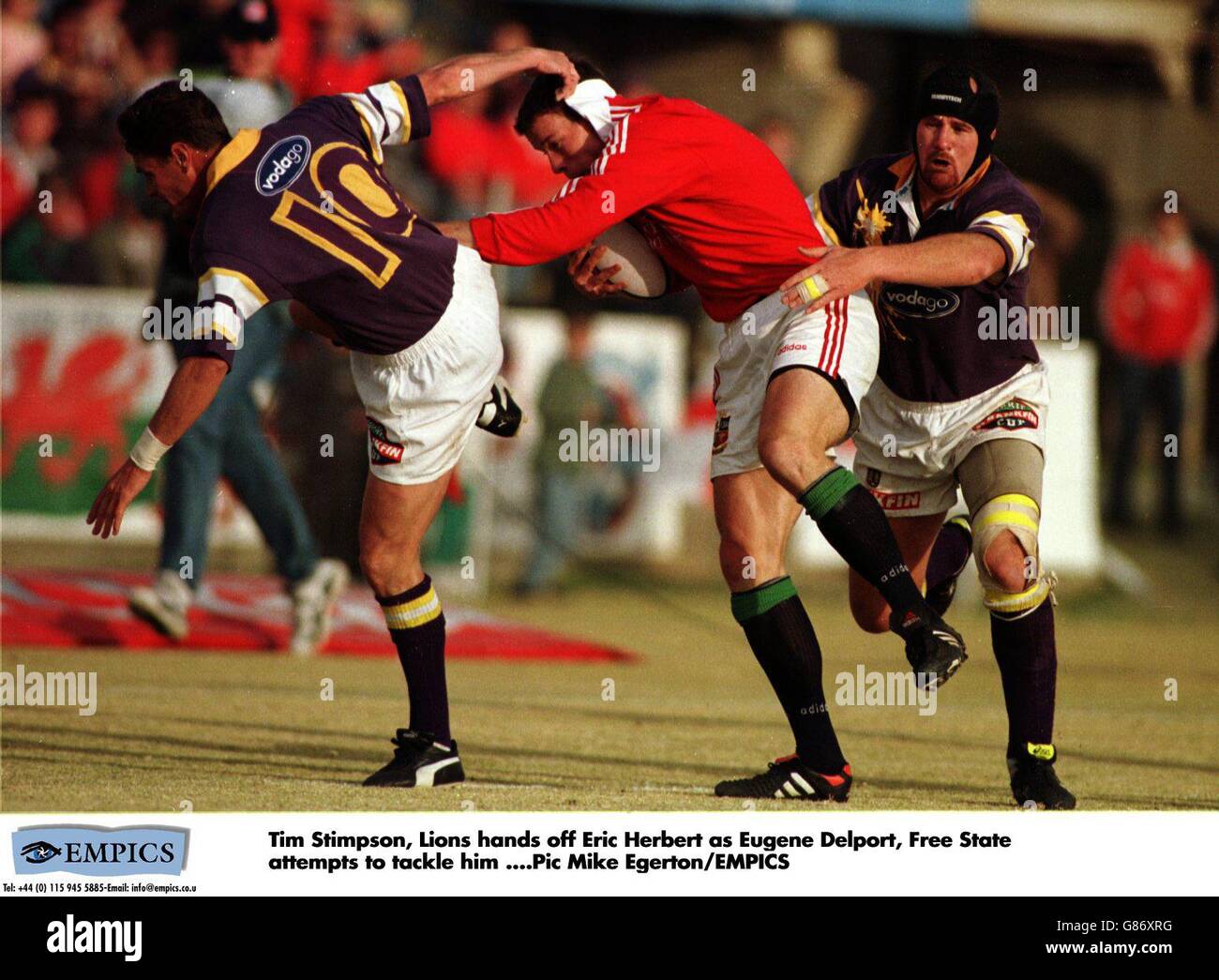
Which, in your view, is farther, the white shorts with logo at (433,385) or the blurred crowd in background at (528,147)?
the blurred crowd in background at (528,147)

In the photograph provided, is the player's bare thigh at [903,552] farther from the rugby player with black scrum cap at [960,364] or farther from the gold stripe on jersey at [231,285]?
the gold stripe on jersey at [231,285]

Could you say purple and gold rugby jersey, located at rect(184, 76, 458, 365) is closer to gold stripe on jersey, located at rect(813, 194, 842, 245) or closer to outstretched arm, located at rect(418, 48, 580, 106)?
outstretched arm, located at rect(418, 48, 580, 106)

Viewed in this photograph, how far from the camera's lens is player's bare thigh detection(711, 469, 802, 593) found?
517cm

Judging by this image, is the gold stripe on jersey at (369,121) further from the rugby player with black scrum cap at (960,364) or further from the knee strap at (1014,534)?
the knee strap at (1014,534)

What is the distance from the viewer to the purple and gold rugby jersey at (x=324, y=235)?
4.76 metres

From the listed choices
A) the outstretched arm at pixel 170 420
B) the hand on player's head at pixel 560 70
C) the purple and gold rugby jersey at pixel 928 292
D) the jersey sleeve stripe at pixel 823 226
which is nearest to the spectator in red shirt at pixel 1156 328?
the purple and gold rugby jersey at pixel 928 292

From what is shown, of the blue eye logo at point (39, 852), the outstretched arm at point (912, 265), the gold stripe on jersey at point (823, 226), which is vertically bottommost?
the blue eye logo at point (39, 852)

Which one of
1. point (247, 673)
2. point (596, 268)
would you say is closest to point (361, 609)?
point (247, 673)

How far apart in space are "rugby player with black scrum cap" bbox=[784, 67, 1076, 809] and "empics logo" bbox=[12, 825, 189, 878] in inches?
93.7

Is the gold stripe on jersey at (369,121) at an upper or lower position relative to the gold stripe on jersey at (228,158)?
upper

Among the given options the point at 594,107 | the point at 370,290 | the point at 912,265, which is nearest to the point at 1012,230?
the point at 912,265

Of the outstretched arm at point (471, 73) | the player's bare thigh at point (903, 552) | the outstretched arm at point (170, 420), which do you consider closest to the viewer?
the outstretched arm at point (170, 420)

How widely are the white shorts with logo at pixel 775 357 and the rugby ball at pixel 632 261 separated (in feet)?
0.93

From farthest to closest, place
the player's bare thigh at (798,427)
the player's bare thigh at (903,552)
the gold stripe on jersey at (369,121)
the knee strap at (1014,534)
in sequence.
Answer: the player's bare thigh at (903,552), the gold stripe on jersey at (369,121), the knee strap at (1014,534), the player's bare thigh at (798,427)
